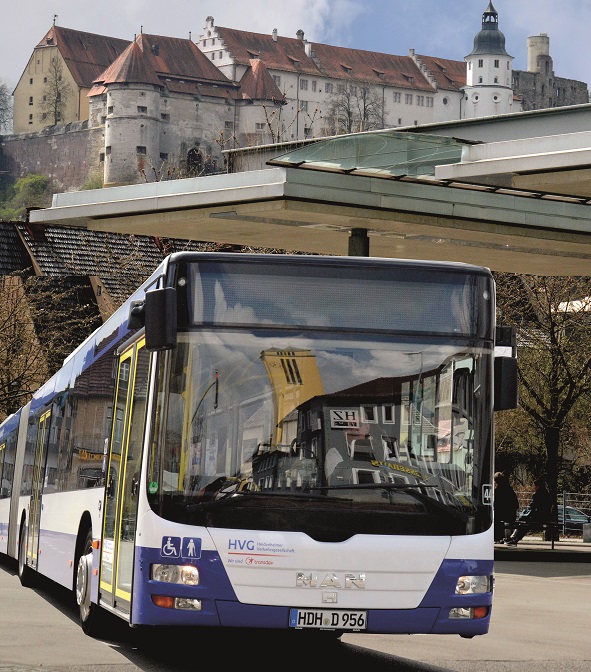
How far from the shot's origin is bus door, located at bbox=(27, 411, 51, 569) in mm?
14812

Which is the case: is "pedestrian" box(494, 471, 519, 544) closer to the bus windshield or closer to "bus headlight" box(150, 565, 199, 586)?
the bus windshield

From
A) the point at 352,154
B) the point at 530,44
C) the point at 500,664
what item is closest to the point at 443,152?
the point at 352,154

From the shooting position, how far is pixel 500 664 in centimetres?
1009

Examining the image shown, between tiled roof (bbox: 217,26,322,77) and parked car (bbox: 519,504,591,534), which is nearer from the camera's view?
parked car (bbox: 519,504,591,534)

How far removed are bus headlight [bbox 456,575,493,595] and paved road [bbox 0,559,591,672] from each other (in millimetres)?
1180

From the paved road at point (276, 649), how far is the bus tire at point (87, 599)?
4.1 inches

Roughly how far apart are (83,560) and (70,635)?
55cm

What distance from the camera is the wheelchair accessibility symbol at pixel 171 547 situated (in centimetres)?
845

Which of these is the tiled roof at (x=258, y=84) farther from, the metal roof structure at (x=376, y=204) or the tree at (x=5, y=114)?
the metal roof structure at (x=376, y=204)

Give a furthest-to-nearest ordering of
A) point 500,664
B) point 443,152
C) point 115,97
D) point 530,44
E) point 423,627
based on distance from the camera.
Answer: point 530,44, point 115,97, point 443,152, point 500,664, point 423,627

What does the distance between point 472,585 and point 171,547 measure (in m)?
1.76

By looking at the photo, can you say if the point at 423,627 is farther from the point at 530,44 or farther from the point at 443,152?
the point at 530,44

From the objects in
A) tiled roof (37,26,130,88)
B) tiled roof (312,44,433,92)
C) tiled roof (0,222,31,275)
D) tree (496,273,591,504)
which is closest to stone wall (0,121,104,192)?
tiled roof (37,26,130,88)

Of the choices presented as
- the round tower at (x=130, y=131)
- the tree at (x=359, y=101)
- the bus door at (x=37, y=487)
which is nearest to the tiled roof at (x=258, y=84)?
the tree at (x=359, y=101)
